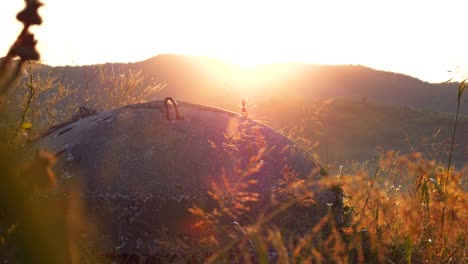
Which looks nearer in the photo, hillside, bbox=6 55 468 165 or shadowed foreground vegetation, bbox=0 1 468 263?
shadowed foreground vegetation, bbox=0 1 468 263

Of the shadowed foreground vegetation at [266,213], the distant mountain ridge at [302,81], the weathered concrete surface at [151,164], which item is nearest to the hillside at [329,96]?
the distant mountain ridge at [302,81]

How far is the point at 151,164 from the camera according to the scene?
3.48 meters

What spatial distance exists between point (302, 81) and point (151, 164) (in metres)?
42.6

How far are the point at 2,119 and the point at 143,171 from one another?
2930mm

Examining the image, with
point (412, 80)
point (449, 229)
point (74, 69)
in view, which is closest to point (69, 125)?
point (449, 229)

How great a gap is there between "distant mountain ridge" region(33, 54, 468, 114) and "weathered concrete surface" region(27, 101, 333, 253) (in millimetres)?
29592

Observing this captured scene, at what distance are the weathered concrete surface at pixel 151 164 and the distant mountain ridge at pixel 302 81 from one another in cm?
2959

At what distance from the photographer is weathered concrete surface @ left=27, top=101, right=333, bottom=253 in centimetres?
330

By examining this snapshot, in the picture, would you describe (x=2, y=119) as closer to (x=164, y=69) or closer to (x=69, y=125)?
(x=69, y=125)

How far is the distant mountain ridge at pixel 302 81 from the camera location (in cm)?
3688

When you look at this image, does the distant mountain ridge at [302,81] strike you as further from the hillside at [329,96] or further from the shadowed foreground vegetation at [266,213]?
the shadowed foreground vegetation at [266,213]

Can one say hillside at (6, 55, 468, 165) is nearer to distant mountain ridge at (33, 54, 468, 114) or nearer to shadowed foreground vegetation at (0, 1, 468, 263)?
distant mountain ridge at (33, 54, 468, 114)

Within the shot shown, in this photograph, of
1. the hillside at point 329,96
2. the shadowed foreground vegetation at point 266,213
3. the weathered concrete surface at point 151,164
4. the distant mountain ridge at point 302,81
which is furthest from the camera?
the distant mountain ridge at point 302,81

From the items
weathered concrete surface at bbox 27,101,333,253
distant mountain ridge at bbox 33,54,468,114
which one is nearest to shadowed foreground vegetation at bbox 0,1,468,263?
weathered concrete surface at bbox 27,101,333,253
